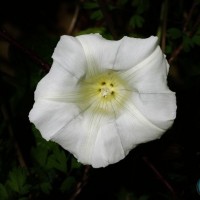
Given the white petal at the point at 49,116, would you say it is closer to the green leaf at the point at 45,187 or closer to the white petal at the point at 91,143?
the white petal at the point at 91,143

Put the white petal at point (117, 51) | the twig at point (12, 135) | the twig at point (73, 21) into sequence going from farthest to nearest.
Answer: the twig at point (73, 21) → the twig at point (12, 135) → the white petal at point (117, 51)

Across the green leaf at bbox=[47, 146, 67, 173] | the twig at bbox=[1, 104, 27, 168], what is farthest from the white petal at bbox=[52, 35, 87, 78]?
the twig at bbox=[1, 104, 27, 168]

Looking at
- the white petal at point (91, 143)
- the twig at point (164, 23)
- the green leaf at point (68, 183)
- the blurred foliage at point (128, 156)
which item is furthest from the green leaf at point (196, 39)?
the green leaf at point (68, 183)

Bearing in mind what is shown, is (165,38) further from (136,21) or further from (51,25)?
(51,25)

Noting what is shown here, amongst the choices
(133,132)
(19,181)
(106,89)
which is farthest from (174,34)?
(19,181)

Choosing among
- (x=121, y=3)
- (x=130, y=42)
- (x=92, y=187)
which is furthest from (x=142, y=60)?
(x=92, y=187)

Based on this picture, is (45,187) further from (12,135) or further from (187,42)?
(187,42)
